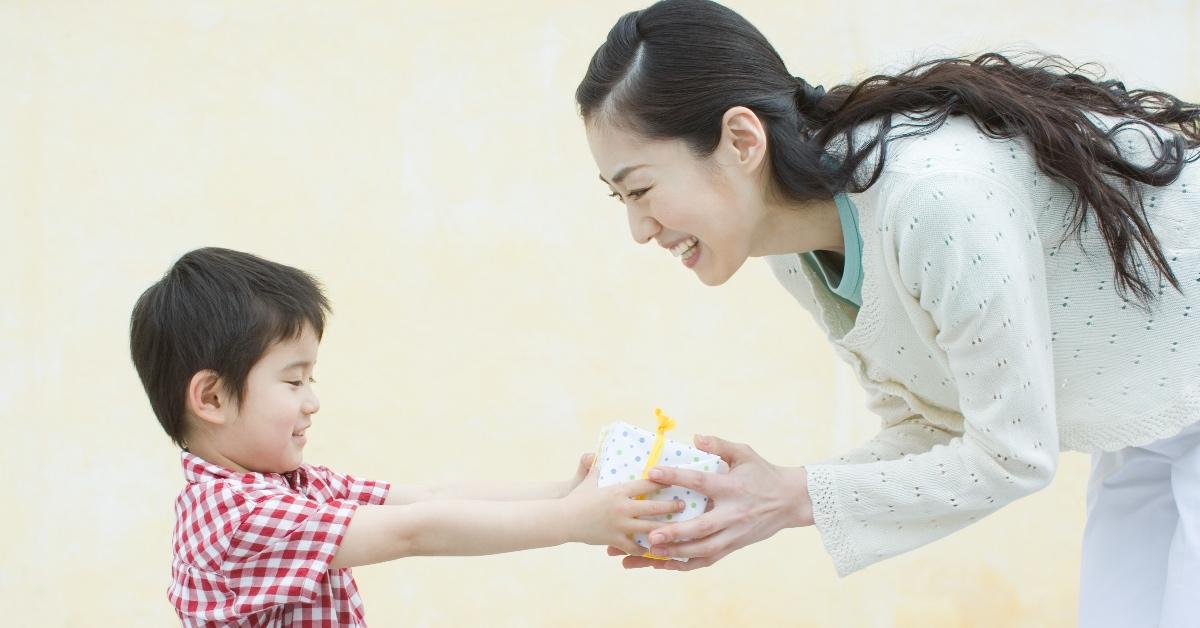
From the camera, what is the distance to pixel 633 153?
1606mm

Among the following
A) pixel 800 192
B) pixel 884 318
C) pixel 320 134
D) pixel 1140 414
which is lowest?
pixel 1140 414

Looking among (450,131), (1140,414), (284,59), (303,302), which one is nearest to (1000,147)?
(1140,414)

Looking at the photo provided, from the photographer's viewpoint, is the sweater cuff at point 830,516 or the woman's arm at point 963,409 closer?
the woman's arm at point 963,409

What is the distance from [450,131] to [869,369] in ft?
6.32

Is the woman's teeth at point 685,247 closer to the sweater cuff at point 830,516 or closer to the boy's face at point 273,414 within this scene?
the sweater cuff at point 830,516

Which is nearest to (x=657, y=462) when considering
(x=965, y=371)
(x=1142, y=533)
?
(x=965, y=371)

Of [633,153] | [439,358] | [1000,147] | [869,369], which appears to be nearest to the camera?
[1000,147]

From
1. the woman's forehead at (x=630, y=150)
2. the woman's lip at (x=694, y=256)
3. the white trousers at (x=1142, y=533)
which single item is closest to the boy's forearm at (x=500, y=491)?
the woman's lip at (x=694, y=256)

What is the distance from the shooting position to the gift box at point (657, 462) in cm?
167

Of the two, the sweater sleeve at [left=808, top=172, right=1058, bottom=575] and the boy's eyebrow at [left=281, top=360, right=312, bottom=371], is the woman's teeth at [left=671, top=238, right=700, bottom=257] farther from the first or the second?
the boy's eyebrow at [left=281, top=360, right=312, bottom=371]

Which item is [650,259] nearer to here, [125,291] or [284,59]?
[284,59]

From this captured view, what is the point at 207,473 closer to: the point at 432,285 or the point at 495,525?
the point at 495,525

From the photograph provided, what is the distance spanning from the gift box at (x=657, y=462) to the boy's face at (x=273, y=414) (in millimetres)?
382

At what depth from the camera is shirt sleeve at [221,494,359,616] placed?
1551mm
